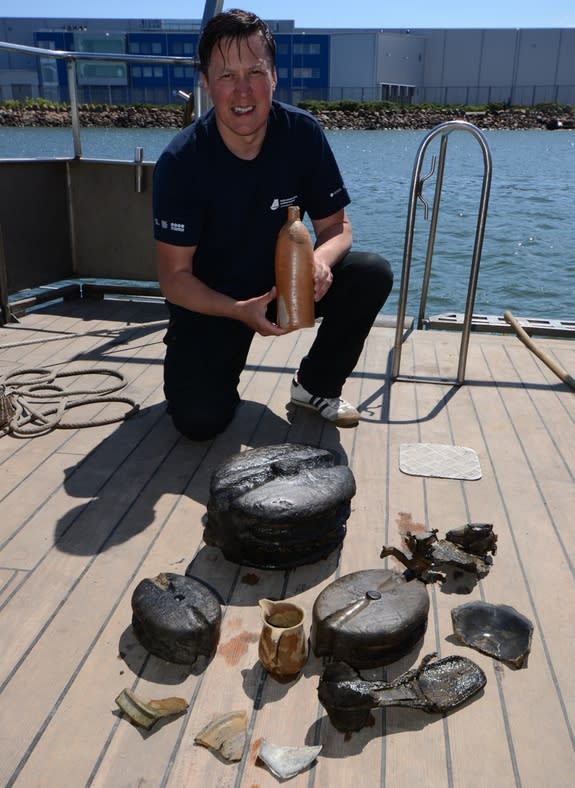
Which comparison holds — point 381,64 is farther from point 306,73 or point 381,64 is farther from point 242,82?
point 242,82

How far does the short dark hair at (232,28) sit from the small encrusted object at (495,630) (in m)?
2.12

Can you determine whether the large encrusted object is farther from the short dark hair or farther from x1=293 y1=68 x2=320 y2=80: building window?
x1=293 y1=68 x2=320 y2=80: building window

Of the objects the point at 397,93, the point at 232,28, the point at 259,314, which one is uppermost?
the point at 397,93

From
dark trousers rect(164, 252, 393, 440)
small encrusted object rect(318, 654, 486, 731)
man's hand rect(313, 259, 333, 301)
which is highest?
man's hand rect(313, 259, 333, 301)

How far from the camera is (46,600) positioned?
6.87 ft

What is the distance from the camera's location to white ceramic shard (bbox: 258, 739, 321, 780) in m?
1.57

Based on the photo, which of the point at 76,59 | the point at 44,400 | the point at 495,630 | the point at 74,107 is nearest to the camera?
the point at 495,630

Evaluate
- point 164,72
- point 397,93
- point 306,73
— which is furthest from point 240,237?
point 397,93

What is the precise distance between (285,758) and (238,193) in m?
2.15

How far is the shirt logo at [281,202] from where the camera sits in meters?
3.09

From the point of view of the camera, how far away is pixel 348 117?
216 ft

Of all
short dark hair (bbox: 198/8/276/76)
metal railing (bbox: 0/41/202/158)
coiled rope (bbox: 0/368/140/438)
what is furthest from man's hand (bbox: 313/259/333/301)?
metal railing (bbox: 0/41/202/158)

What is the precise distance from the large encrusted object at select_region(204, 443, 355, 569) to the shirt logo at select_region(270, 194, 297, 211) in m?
1.20

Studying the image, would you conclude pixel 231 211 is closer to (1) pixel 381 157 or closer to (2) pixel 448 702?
(2) pixel 448 702
